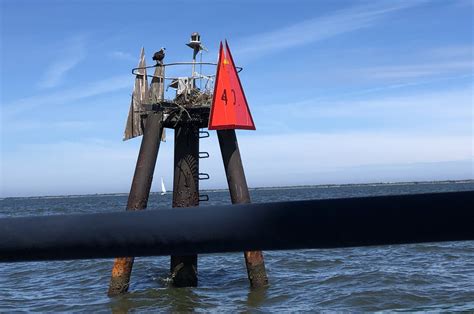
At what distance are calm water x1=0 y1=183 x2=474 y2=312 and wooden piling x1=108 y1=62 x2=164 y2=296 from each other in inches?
14.1

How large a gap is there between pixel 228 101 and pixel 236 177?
1.44m

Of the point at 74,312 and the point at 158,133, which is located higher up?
the point at 158,133

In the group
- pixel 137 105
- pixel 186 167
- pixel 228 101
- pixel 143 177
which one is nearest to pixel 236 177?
pixel 186 167

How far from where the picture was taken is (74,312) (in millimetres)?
10398

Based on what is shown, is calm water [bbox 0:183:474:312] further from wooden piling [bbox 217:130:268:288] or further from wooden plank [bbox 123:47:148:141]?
wooden plank [bbox 123:47:148:141]

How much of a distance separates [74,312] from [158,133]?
11.5ft

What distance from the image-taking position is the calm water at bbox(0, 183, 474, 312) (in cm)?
1034

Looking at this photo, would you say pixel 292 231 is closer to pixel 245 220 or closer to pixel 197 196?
pixel 245 220

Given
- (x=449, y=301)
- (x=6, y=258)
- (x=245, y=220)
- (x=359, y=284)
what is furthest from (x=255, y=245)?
(x=359, y=284)

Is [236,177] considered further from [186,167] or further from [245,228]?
[245,228]

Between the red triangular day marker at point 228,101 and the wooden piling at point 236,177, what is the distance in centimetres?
40

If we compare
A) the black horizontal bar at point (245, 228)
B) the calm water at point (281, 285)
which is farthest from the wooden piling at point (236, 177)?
the black horizontal bar at point (245, 228)

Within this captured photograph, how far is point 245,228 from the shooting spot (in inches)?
47.8

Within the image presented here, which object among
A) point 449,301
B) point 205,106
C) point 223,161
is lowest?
point 449,301
